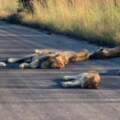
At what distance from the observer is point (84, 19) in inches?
908

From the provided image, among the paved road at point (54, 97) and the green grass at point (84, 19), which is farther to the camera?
the green grass at point (84, 19)

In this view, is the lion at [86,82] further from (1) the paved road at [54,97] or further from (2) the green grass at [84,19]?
(2) the green grass at [84,19]

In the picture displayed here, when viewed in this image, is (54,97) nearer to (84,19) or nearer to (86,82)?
(86,82)

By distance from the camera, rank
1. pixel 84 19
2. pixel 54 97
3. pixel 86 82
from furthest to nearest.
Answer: pixel 84 19 < pixel 86 82 < pixel 54 97

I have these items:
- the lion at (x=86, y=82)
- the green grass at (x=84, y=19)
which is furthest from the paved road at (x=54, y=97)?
the green grass at (x=84, y=19)

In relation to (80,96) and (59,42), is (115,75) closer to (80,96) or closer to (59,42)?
(80,96)

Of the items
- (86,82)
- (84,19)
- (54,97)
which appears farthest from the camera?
(84,19)

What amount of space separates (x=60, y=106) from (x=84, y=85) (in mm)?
1564

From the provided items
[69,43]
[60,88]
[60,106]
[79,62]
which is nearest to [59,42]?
[69,43]

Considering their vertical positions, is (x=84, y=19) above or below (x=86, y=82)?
below

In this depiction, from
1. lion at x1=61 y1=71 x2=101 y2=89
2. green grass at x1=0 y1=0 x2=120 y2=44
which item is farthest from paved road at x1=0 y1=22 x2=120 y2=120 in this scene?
green grass at x1=0 y1=0 x2=120 y2=44

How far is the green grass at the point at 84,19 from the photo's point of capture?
1950cm

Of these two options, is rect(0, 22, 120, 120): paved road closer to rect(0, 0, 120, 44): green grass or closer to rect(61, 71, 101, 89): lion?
rect(61, 71, 101, 89): lion

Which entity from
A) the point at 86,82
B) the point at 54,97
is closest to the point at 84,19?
the point at 86,82
